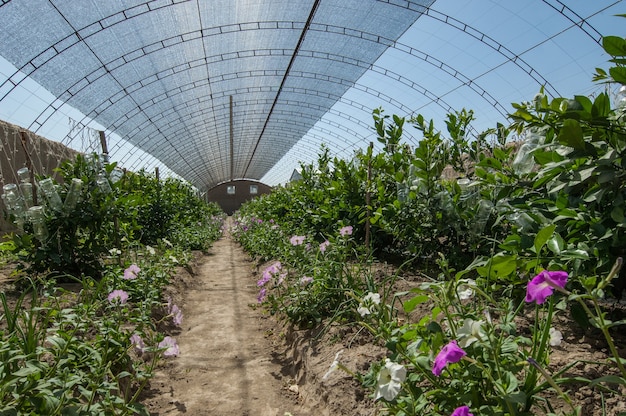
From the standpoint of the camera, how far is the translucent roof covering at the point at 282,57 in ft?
27.5

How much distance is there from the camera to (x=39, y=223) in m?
3.87

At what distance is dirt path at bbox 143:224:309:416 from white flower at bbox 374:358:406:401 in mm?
1151

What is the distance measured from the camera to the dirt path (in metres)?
2.36

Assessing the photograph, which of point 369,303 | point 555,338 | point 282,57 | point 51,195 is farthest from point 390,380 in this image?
point 282,57

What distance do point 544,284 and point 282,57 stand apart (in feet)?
40.1

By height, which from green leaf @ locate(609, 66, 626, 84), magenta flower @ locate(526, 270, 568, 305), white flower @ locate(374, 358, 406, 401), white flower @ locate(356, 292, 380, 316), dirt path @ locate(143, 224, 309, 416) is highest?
green leaf @ locate(609, 66, 626, 84)

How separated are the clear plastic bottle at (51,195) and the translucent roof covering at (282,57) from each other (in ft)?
10.6

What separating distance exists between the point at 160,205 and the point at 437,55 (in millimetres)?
7524

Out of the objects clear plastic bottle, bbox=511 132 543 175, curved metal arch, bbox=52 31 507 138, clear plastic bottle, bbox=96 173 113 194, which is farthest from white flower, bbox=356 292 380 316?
curved metal arch, bbox=52 31 507 138

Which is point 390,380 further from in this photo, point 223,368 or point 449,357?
point 223,368

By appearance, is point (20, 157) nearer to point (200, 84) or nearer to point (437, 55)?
point (200, 84)

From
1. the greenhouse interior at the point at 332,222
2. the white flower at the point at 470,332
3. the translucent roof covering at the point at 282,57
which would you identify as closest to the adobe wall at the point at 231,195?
the greenhouse interior at the point at 332,222

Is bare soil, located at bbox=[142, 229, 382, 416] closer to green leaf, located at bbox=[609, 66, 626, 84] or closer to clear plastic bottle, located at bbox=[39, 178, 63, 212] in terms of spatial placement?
clear plastic bottle, located at bbox=[39, 178, 63, 212]

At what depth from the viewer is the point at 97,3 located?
322 inches
